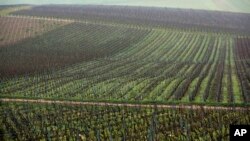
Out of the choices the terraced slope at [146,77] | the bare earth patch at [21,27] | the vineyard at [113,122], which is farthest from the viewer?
the bare earth patch at [21,27]

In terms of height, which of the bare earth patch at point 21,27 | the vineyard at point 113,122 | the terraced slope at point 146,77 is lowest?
the terraced slope at point 146,77

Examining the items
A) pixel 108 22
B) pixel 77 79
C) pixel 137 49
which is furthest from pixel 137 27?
pixel 77 79

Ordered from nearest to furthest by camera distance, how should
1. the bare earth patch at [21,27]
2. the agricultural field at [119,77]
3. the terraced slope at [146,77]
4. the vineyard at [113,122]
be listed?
the vineyard at [113,122] < the agricultural field at [119,77] < the terraced slope at [146,77] < the bare earth patch at [21,27]

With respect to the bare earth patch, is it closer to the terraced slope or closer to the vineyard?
A: the terraced slope

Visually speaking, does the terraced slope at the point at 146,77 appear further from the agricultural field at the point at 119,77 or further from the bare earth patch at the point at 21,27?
the bare earth patch at the point at 21,27

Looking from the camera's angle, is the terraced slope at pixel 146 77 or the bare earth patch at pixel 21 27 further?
the bare earth patch at pixel 21 27

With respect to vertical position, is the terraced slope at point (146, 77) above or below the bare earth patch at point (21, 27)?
below

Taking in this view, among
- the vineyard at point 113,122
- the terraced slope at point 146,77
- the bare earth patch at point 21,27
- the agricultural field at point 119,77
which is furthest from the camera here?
A: the bare earth patch at point 21,27

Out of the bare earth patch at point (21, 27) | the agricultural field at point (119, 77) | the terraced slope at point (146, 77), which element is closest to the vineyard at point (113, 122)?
the agricultural field at point (119, 77)

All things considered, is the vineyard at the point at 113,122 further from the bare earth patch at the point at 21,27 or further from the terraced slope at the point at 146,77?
the bare earth patch at the point at 21,27

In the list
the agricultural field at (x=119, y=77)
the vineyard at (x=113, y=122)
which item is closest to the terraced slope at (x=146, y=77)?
the agricultural field at (x=119, y=77)
